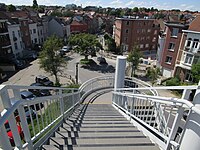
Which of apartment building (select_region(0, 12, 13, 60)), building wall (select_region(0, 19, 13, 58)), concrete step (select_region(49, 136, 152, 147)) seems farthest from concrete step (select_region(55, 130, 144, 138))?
building wall (select_region(0, 19, 13, 58))

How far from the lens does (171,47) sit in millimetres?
21172

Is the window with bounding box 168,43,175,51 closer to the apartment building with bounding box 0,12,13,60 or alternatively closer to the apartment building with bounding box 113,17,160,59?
the apartment building with bounding box 113,17,160,59

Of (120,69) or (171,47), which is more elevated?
(120,69)

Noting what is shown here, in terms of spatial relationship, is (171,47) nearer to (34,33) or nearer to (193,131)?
(193,131)

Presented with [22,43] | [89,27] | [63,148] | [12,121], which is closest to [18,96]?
[12,121]

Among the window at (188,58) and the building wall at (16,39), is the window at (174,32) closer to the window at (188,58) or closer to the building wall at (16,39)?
the window at (188,58)

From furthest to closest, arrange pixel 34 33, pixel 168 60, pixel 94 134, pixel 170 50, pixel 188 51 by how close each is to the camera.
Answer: pixel 34 33 < pixel 168 60 < pixel 170 50 < pixel 188 51 < pixel 94 134

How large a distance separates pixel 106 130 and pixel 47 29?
1497 inches

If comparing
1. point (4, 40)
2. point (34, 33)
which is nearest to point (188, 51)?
point (4, 40)

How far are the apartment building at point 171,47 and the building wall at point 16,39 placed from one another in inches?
894

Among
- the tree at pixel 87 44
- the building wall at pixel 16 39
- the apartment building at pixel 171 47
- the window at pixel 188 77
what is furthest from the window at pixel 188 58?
the building wall at pixel 16 39

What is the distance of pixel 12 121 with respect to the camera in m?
2.04

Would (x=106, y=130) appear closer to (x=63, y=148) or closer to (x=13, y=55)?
(x=63, y=148)

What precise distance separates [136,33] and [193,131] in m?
33.6
